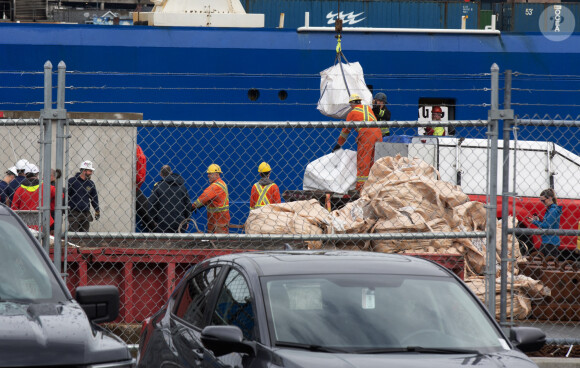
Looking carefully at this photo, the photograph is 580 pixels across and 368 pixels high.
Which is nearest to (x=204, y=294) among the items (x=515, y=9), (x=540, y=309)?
(x=540, y=309)

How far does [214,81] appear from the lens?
2108 cm

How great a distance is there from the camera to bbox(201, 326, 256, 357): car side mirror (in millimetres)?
4578

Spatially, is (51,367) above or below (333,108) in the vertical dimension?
below

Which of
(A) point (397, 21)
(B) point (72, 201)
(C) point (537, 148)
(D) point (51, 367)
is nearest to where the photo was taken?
(D) point (51, 367)

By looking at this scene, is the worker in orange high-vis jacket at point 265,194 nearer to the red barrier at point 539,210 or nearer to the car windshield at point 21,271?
the red barrier at point 539,210

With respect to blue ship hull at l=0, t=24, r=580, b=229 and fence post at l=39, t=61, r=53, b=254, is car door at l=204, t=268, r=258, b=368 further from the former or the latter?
blue ship hull at l=0, t=24, r=580, b=229

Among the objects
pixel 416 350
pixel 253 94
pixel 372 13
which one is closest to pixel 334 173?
pixel 416 350

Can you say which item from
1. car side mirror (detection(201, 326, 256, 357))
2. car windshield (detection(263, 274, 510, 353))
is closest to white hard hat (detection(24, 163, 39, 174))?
car windshield (detection(263, 274, 510, 353))

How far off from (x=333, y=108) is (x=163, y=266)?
829 cm

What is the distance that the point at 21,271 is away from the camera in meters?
4.90

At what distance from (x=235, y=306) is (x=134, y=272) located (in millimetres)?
3569

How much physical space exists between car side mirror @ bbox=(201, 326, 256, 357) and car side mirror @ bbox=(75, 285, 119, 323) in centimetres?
57

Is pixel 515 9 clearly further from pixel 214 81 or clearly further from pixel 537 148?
pixel 537 148

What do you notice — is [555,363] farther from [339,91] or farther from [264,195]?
[339,91]
